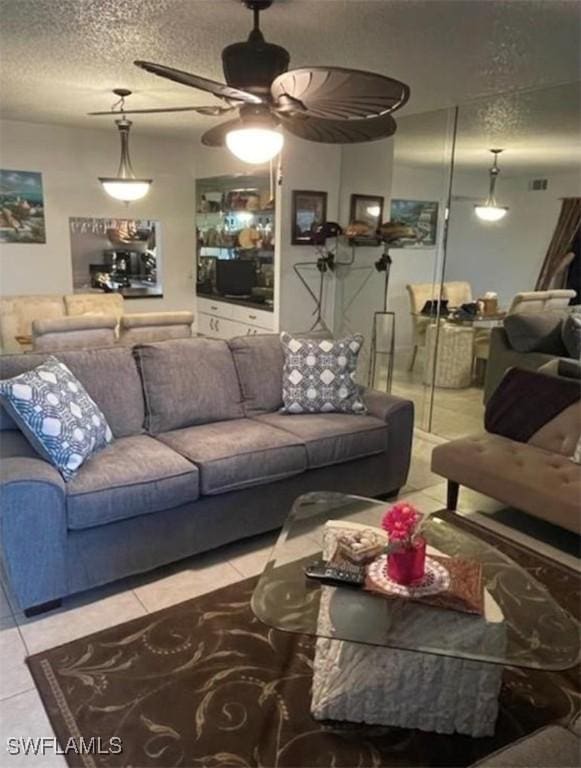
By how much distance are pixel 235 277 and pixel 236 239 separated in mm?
397

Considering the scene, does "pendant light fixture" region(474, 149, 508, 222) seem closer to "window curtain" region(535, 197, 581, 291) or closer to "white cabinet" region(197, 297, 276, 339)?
"window curtain" region(535, 197, 581, 291)

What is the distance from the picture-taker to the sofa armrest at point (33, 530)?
7.09ft

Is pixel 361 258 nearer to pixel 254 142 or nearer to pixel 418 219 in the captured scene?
pixel 418 219

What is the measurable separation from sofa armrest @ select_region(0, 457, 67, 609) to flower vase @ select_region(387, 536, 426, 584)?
4.25 ft

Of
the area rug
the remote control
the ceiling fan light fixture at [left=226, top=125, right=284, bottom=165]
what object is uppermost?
the ceiling fan light fixture at [left=226, top=125, right=284, bottom=165]

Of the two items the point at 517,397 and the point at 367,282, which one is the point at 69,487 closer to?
the point at 517,397

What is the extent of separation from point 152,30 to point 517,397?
8.87ft

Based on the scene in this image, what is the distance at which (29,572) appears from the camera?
2.23 meters

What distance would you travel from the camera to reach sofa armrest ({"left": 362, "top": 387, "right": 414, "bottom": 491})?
10.9 ft

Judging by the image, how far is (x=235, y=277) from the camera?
600 cm

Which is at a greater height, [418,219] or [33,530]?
[418,219]

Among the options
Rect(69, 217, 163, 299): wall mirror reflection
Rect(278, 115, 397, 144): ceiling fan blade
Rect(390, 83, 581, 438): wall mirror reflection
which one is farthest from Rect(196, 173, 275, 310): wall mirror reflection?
Rect(278, 115, 397, 144): ceiling fan blade

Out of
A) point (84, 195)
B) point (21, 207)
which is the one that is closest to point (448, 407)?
point (84, 195)

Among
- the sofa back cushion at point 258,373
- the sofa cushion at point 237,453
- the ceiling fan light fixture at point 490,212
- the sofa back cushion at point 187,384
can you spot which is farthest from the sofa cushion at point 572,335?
the sofa back cushion at point 187,384
